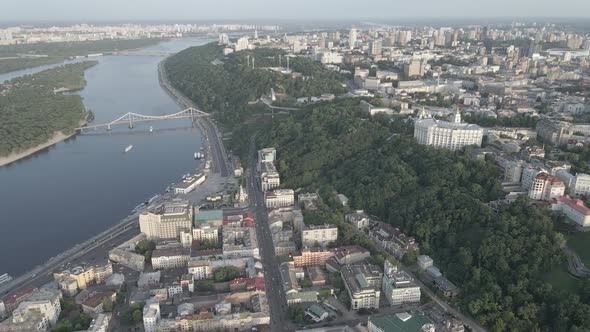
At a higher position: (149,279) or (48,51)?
(48,51)

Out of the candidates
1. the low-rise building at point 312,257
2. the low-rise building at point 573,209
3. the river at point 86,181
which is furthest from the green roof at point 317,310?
the river at point 86,181

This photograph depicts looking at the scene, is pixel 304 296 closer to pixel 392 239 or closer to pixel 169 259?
pixel 392 239

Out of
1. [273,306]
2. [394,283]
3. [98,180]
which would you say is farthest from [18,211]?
[394,283]

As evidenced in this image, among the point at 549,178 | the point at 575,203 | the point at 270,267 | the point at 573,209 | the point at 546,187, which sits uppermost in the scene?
the point at 549,178

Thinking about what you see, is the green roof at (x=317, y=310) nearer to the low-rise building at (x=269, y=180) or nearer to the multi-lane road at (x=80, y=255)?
the multi-lane road at (x=80, y=255)

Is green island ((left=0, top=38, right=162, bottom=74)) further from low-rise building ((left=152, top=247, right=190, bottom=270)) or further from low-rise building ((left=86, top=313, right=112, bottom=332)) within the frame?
low-rise building ((left=86, top=313, right=112, bottom=332))

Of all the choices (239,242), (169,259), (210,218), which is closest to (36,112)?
(210,218)

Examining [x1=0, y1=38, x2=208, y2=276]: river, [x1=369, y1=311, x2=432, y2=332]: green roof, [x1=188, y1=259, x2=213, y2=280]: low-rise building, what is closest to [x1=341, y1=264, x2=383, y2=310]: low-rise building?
[x1=369, y1=311, x2=432, y2=332]: green roof
